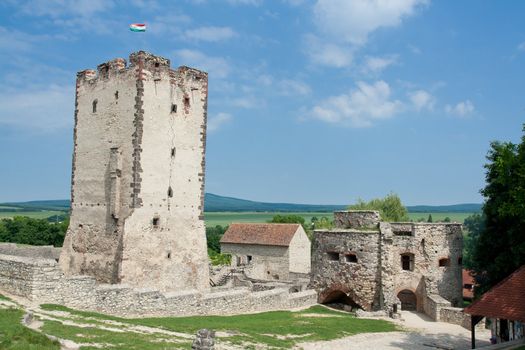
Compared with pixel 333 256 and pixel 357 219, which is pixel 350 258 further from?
pixel 357 219

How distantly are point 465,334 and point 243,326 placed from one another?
1029cm

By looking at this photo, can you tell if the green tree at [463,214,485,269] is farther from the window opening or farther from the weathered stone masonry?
the window opening

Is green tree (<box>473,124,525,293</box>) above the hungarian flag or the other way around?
the other way around

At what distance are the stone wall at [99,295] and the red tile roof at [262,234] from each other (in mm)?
24256

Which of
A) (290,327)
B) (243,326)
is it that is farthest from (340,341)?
(243,326)

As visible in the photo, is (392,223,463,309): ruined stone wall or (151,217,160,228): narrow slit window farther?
(392,223,463,309): ruined stone wall


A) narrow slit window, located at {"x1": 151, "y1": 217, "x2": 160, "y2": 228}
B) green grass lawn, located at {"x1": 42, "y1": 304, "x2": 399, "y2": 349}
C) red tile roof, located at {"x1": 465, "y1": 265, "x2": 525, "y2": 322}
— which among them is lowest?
green grass lawn, located at {"x1": 42, "y1": 304, "x2": 399, "y2": 349}

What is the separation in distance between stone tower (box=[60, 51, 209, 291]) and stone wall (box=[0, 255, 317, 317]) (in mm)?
3100

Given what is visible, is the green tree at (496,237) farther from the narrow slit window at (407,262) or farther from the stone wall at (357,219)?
the stone wall at (357,219)

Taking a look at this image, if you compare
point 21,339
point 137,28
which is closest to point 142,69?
point 137,28

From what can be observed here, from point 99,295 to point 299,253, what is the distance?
3211 cm

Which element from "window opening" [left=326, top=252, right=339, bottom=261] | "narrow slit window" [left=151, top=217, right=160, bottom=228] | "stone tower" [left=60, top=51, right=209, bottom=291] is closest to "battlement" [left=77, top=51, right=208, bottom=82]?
"stone tower" [left=60, top=51, right=209, bottom=291]

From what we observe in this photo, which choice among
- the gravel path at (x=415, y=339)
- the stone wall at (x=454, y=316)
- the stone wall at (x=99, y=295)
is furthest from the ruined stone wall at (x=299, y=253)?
the stone wall at (x=99, y=295)

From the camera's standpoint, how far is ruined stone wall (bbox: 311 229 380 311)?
90.4ft
